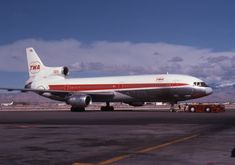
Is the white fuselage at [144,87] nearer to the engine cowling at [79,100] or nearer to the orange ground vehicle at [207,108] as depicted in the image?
the engine cowling at [79,100]

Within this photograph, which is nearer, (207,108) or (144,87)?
(144,87)

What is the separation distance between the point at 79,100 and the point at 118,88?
512cm

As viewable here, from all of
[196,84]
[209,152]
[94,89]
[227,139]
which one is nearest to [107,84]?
[94,89]

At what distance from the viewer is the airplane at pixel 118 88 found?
4828 cm

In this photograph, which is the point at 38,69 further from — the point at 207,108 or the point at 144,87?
the point at 207,108

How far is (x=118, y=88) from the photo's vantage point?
52.0 metres

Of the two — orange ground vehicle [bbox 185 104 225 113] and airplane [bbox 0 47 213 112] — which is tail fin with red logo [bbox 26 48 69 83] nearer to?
airplane [bbox 0 47 213 112]

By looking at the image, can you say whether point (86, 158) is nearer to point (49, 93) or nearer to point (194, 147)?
point (194, 147)

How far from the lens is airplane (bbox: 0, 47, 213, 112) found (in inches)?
1901

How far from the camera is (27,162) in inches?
397

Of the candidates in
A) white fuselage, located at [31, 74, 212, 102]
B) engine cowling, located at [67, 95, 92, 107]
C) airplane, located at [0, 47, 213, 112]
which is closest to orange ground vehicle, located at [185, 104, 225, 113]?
airplane, located at [0, 47, 213, 112]

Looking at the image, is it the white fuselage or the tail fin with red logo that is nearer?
the white fuselage

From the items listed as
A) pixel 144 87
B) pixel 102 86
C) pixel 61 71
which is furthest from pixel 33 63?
pixel 144 87

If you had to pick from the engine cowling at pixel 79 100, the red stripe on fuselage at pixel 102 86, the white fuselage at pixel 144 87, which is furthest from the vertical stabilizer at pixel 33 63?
the engine cowling at pixel 79 100
